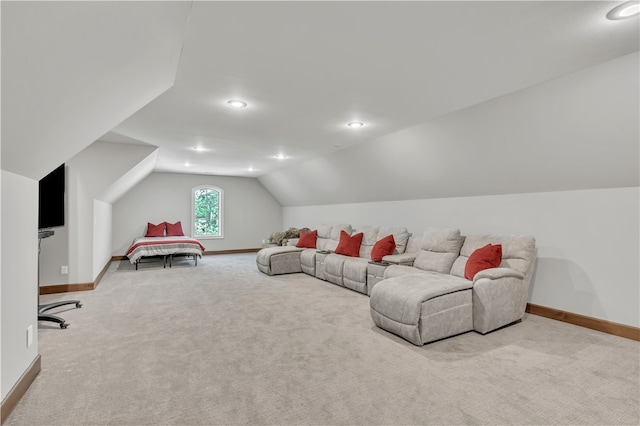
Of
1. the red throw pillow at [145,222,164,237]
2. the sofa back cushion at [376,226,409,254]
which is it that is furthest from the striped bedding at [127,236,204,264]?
the sofa back cushion at [376,226,409,254]

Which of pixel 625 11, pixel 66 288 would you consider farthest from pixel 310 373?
pixel 66 288

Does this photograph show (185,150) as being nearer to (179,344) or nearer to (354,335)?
(179,344)

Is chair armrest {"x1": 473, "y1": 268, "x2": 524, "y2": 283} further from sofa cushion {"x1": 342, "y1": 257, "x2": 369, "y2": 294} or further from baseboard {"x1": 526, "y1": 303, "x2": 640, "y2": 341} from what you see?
sofa cushion {"x1": 342, "y1": 257, "x2": 369, "y2": 294}

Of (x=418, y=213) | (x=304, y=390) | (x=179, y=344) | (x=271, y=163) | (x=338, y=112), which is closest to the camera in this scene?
(x=304, y=390)

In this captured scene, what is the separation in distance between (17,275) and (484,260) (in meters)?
4.09

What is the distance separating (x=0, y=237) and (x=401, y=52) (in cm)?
286

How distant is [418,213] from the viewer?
5.67 m

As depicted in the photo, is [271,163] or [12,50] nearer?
[12,50]

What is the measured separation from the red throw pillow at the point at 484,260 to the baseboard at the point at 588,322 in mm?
862

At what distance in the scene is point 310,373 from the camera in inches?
93.4

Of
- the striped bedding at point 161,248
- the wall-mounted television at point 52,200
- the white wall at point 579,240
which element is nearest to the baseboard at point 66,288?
the wall-mounted television at point 52,200

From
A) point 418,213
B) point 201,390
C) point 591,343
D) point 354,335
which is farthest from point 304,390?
point 418,213

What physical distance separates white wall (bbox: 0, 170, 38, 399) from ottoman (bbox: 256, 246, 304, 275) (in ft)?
13.1

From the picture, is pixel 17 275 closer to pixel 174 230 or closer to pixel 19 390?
pixel 19 390
